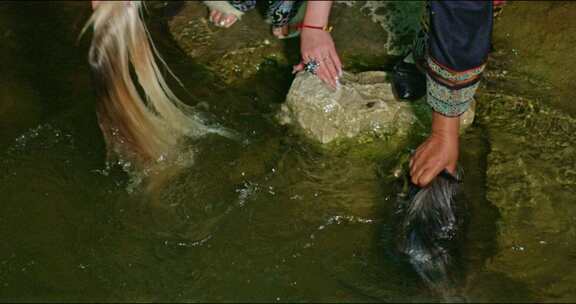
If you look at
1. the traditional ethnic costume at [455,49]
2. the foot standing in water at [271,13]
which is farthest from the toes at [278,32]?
the traditional ethnic costume at [455,49]

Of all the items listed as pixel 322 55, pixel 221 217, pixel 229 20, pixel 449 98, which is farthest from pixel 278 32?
pixel 449 98

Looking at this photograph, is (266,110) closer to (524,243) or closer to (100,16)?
(100,16)

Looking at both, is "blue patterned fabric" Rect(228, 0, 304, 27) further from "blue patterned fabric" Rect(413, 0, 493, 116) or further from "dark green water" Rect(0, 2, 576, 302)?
"blue patterned fabric" Rect(413, 0, 493, 116)

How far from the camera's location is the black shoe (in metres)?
2.97

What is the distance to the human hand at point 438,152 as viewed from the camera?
251cm

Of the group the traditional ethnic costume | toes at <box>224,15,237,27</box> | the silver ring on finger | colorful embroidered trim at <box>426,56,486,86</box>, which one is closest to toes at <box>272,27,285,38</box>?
toes at <box>224,15,237,27</box>

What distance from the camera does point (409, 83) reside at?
9.80ft

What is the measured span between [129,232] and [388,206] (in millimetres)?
914

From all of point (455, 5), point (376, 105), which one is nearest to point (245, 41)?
point (376, 105)

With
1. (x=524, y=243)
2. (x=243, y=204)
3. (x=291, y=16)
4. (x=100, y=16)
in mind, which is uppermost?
(x=100, y=16)

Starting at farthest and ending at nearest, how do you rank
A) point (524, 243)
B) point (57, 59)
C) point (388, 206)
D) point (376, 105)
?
point (57, 59) → point (376, 105) → point (388, 206) → point (524, 243)

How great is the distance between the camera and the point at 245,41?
11.6 ft

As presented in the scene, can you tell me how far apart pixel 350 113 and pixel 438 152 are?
0.52 metres

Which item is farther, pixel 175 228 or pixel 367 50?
pixel 367 50
